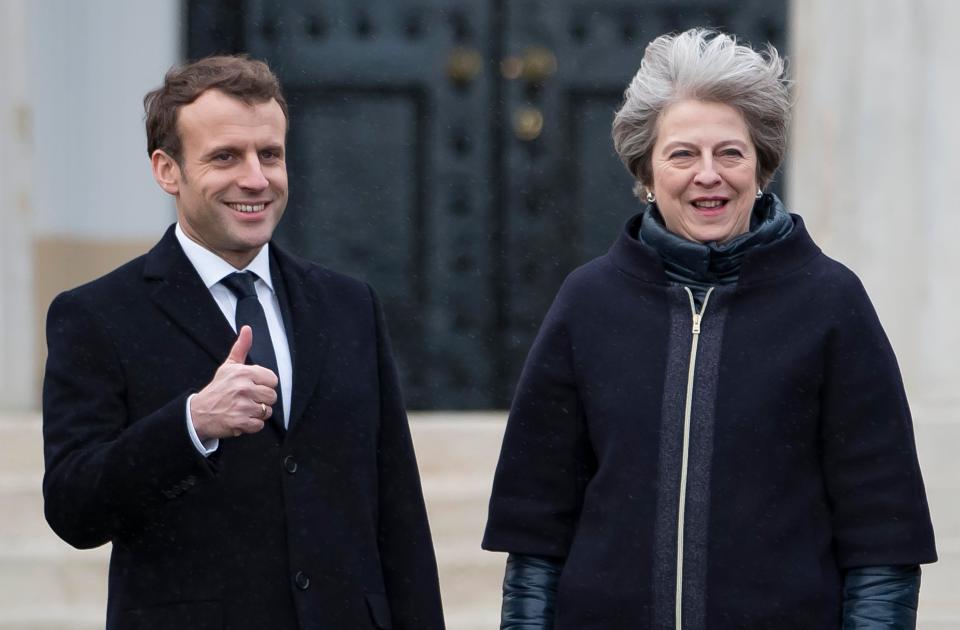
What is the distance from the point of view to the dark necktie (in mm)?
3381

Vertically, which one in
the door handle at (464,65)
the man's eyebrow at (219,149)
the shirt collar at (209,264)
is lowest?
the shirt collar at (209,264)

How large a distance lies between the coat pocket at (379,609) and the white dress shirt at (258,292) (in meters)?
0.35

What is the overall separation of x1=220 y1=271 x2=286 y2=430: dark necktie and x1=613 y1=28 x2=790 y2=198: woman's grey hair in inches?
27.1

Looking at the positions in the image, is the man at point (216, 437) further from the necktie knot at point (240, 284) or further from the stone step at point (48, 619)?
the stone step at point (48, 619)

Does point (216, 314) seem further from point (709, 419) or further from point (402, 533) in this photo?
point (709, 419)

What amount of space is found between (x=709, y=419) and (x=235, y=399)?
77 cm

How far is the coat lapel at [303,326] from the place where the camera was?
339 centimetres

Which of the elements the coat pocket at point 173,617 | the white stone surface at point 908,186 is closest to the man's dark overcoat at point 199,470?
the coat pocket at point 173,617

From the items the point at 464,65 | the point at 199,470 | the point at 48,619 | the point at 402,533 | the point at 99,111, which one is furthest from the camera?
the point at 464,65

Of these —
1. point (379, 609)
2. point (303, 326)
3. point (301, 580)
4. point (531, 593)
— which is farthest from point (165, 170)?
point (531, 593)

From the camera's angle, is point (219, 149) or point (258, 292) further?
point (258, 292)

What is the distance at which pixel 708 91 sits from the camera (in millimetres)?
A: 3246

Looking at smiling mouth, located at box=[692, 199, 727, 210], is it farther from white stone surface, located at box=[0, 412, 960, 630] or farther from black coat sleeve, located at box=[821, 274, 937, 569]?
white stone surface, located at box=[0, 412, 960, 630]

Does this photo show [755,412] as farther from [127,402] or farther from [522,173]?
[522,173]
